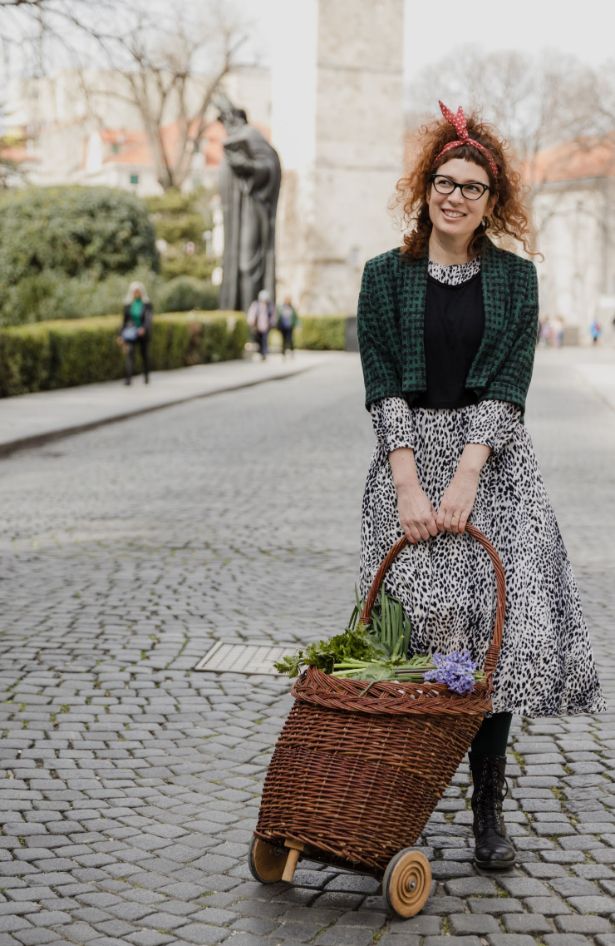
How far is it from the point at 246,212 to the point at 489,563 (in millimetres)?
37518

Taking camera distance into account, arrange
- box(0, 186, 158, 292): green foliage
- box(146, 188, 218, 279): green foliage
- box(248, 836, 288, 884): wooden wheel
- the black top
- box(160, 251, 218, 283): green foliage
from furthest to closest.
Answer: box(146, 188, 218, 279): green foliage → box(160, 251, 218, 283): green foliage → box(0, 186, 158, 292): green foliage → the black top → box(248, 836, 288, 884): wooden wheel

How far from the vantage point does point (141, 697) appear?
5.49 metres

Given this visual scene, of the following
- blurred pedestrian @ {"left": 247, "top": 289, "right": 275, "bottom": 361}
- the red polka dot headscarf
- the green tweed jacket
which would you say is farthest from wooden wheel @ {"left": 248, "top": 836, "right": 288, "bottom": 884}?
blurred pedestrian @ {"left": 247, "top": 289, "right": 275, "bottom": 361}

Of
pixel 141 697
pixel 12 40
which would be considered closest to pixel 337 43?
pixel 12 40

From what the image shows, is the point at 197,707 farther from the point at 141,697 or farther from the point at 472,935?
the point at 472,935

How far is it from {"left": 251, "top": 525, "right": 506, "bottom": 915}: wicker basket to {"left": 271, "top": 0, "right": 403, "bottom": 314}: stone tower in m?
50.6

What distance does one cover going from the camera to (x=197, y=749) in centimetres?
483

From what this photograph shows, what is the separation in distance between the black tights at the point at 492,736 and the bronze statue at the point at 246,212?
3709cm

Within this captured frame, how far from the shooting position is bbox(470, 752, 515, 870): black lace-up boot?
369 cm

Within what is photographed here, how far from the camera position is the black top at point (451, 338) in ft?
12.2

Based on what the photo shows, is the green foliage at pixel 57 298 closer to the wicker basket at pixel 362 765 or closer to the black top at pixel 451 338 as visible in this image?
the black top at pixel 451 338

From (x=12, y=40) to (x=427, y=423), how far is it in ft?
58.7

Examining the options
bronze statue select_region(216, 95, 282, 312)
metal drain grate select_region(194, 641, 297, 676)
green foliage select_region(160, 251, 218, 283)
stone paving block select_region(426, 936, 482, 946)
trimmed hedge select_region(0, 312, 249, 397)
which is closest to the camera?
stone paving block select_region(426, 936, 482, 946)

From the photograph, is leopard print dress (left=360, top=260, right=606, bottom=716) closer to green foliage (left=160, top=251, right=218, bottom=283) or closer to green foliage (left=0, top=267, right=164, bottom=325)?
green foliage (left=0, top=267, right=164, bottom=325)
